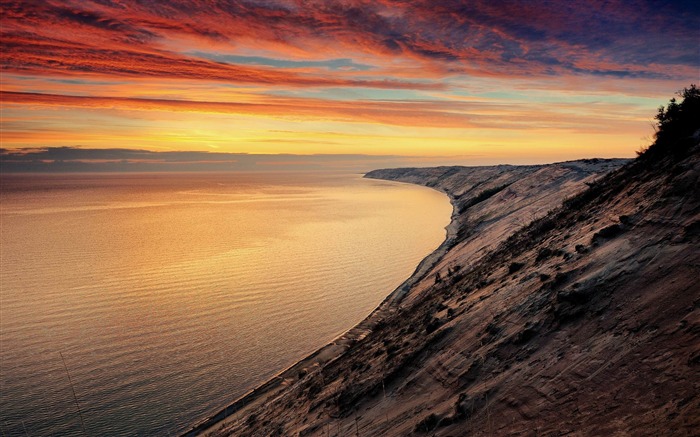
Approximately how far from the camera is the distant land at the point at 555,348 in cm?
710

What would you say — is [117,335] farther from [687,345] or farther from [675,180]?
[675,180]

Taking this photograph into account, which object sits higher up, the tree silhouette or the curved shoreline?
the tree silhouette

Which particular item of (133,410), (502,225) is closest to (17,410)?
(133,410)

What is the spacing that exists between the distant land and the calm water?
2.66 metres

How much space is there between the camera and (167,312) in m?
23.0

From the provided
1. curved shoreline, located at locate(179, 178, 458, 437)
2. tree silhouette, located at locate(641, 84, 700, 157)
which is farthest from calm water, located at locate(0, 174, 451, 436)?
tree silhouette, located at locate(641, 84, 700, 157)

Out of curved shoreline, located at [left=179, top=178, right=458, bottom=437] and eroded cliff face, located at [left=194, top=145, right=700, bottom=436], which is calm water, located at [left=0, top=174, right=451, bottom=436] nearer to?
curved shoreline, located at [left=179, top=178, right=458, bottom=437]

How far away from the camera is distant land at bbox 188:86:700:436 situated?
7.10 meters

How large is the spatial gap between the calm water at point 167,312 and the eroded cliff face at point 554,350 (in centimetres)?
309

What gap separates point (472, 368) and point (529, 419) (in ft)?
7.28

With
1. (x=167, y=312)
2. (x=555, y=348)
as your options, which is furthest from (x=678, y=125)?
(x=167, y=312)

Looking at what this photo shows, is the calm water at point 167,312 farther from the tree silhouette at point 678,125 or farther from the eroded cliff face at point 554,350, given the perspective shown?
the tree silhouette at point 678,125

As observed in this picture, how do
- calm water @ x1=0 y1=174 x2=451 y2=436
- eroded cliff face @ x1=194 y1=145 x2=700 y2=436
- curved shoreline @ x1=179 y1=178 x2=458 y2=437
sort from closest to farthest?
eroded cliff face @ x1=194 y1=145 x2=700 y2=436
curved shoreline @ x1=179 y1=178 x2=458 y2=437
calm water @ x1=0 y1=174 x2=451 y2=436

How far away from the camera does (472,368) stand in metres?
9.55
